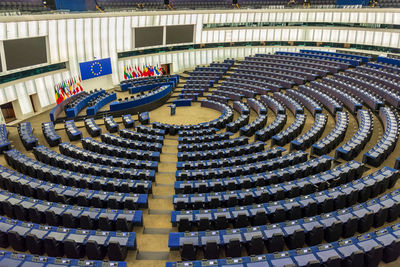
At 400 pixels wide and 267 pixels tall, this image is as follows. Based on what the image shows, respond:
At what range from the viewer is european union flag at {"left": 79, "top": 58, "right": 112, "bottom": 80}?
30000 mm

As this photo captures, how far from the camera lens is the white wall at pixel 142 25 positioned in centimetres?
2558

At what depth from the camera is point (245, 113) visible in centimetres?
2406

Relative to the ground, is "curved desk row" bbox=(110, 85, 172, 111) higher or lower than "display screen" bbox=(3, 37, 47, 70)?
lower

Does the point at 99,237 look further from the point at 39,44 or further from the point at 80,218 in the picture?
the point at 39,44

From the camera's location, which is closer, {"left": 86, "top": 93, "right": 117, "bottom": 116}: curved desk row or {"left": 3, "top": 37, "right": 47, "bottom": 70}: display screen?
{"left": 3, "top": 37, "right": 47, "bottom": 70}: display screen

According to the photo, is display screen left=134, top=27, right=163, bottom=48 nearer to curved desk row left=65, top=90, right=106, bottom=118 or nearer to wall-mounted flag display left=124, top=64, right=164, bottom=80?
wall-mounted flag display left=124, top=64, right=164, bottom=80

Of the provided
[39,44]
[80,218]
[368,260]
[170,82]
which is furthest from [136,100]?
[368,260]

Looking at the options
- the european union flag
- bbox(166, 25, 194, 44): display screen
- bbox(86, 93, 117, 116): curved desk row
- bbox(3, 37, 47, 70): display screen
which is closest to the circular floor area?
bbox(86, 93, 117, 116): curved desk row

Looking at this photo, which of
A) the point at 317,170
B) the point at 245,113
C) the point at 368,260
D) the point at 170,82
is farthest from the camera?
the point at 170,82

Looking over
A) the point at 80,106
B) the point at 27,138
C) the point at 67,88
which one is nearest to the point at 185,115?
the point at 80,106

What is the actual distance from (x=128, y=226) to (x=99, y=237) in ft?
4.17

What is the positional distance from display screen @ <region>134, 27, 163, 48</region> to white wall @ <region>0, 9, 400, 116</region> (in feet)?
2.41

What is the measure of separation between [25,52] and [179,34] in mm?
16906

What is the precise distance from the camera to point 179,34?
1422 inches
